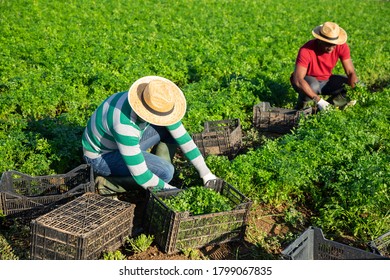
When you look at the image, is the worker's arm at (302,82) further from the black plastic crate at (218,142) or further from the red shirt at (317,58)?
the black plastic crate at (218,142)

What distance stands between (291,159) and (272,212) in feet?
2.33

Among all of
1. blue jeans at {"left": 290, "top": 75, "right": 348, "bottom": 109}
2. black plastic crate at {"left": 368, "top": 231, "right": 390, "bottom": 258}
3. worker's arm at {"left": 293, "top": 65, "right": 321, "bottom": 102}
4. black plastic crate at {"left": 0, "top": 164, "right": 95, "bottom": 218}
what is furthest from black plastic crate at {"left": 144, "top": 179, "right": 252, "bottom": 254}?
blue jeans at {"left": 290, "top": 75, "right": 348, "bottom": 109}

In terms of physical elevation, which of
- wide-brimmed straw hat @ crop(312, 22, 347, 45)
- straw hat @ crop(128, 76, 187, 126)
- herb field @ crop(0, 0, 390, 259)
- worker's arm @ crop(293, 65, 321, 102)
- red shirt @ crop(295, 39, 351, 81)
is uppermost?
wide-brimmed straw hat @ crop(312, 22, 347, 45)

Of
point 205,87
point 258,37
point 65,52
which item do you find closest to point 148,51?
point 65,52

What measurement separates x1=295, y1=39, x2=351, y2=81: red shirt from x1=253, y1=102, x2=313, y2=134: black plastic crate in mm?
1095

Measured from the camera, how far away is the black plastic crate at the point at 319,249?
16.0 feet

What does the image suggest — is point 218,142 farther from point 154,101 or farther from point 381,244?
point 381,244

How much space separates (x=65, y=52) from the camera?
12.0m

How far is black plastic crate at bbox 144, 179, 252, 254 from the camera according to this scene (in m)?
5.34

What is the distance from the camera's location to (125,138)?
5.61 m

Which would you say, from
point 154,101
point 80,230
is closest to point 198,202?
point 154,101

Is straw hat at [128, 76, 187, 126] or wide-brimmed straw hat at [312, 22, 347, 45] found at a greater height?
wide-brimmed straw hat at [312, 22, 347, 45]

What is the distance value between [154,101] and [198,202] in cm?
116

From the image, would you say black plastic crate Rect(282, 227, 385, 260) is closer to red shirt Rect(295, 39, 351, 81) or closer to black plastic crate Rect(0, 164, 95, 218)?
black plastic crate Rect(0, 164, 95, 218)
